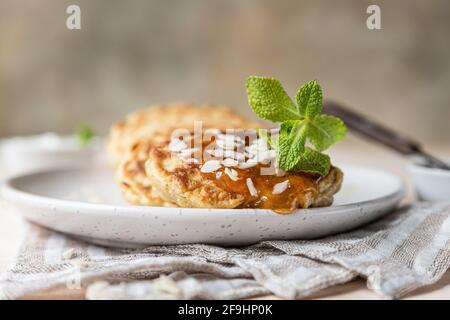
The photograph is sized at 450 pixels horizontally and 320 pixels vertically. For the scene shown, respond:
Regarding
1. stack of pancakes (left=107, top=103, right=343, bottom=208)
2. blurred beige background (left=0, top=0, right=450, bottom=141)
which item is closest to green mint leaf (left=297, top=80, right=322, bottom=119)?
stack of pancakes (left=107, top=103, right=343, bottom=208)

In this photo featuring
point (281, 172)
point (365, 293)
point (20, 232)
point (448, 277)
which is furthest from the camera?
point (20, 232)

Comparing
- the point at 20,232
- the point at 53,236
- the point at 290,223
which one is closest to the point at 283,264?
the point at 290,223

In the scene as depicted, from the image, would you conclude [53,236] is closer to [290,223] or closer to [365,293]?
[290,223]

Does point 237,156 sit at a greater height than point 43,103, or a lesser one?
greater

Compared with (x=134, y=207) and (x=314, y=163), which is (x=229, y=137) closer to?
(x=314, y=163)

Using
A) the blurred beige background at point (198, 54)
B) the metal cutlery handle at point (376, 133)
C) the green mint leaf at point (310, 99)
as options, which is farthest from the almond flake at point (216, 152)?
the blurred beige background at point (198, 54)

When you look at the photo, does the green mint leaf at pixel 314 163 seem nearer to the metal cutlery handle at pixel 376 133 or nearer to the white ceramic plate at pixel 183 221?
the white ceramic plate at pixel 183 221
